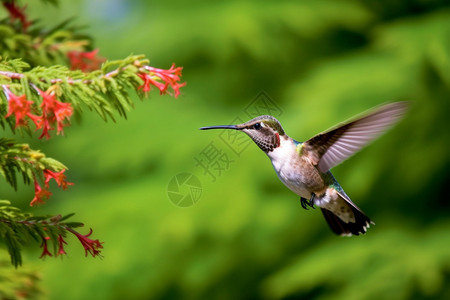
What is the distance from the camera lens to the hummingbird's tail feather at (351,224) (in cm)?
184

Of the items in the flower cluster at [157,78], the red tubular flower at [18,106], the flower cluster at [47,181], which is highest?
the flower cluster at [157,78]

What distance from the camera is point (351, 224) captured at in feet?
6.20

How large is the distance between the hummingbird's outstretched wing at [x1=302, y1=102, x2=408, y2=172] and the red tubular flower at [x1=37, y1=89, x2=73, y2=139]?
75 cm

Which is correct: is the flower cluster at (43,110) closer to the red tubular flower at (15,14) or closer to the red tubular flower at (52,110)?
the red tubular flower at (52,110)

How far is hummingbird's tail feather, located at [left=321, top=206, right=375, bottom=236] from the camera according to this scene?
72.3 inches

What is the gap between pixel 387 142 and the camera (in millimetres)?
3836

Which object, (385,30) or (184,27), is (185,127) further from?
(385,30)

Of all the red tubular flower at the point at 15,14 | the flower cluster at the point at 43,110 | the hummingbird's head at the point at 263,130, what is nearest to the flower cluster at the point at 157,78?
the flower cluster at the point at 43,110

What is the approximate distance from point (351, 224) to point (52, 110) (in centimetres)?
110

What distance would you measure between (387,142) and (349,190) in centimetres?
38

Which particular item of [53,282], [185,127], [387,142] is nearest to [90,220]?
[53,282]

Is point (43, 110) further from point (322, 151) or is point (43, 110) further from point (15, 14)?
point (322, 151)

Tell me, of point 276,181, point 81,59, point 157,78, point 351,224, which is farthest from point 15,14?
point 276,181

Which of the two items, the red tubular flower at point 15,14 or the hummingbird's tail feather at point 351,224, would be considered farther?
the hummingbird's tail feather at point 351,224
